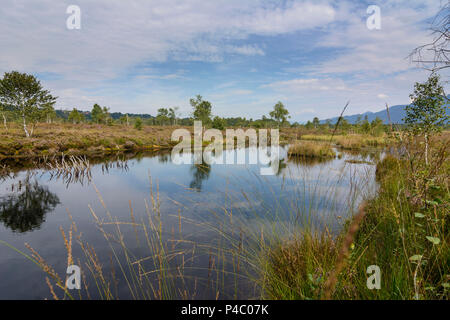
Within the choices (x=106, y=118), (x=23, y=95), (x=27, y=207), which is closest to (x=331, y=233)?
(x=27, y=207)

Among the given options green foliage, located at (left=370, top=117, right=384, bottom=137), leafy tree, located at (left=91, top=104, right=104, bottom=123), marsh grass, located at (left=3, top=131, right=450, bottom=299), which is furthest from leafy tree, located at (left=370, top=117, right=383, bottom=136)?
leafy tree, located at (left=91, top=104, right=104, bottom=123)

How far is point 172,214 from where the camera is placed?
20.3 ft

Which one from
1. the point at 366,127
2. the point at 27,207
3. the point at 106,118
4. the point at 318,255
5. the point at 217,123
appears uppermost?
the point at 106,118

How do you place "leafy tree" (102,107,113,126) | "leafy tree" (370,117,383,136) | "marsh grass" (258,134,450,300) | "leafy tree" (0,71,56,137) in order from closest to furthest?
"marsh grass" (258,134,450,300) → "leafy tree" (370,117,383,136) → "leafy tree" (0,71,56,137) → "leafy tree" (102,107,113,126)

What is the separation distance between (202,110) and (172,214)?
1442 inches

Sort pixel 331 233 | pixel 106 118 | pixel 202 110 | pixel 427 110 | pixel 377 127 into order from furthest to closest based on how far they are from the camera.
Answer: pixel 106 118
pixel 202 110
pixel 427 110
pixel 331 233
pixel 377 127

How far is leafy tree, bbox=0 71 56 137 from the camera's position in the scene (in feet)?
69.7

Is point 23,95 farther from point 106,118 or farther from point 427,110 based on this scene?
point 106,118

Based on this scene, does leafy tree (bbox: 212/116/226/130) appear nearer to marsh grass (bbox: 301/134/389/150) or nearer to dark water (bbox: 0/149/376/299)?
marsh grass (bbox: 301/134/389/150)

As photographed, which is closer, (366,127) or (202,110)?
(366,127)

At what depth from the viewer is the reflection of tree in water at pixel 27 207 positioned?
603cm

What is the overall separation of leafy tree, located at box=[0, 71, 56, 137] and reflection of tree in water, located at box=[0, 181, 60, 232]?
17730 mm

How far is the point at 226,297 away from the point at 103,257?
2.81 metres

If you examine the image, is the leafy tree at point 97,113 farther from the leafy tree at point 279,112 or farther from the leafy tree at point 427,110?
the leafy tree at point 427,110
